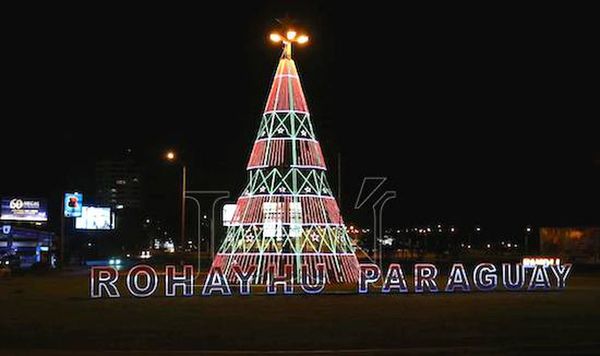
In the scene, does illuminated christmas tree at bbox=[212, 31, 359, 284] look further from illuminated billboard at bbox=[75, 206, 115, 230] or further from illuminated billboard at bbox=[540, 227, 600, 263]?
illuminated billboard at bbox=[75, 206, 115, 230]

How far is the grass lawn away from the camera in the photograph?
16.8 metres

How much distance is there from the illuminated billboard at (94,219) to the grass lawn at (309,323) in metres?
67.8

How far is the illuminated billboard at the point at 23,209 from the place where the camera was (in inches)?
3216

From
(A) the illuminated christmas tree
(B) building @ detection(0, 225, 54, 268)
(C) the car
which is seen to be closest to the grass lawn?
(A) the illuminated christmas tree

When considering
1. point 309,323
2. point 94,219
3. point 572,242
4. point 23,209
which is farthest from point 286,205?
point 94,219

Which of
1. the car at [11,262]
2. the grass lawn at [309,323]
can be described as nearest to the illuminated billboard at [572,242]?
the car at [11,262]

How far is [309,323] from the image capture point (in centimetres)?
2106

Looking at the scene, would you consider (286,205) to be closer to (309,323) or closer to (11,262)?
(309,323)

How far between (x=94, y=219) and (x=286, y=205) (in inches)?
2617

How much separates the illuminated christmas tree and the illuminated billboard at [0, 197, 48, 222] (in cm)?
5046

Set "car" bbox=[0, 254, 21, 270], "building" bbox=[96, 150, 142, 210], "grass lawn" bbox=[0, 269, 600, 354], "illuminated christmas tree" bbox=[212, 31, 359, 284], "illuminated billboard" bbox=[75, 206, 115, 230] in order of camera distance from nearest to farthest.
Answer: "grass lawn" bbox=[0, 269, 600, 354], "illuminated christmas tree" bbox=[212, 31, 359, 284], "car" bbox=[0, 254, 21, 270], "illuminated billboard" bbox=[75, 206, 115, 230], "building" bbox=[96, 150, 142, 210]

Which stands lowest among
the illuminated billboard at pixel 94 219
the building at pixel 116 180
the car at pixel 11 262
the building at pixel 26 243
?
the car at pixel 11 262

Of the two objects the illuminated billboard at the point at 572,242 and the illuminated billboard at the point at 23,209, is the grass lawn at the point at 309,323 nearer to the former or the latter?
the illuminated billboard at the point at 572,242

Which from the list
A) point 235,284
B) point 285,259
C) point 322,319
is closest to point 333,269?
point 285,259
